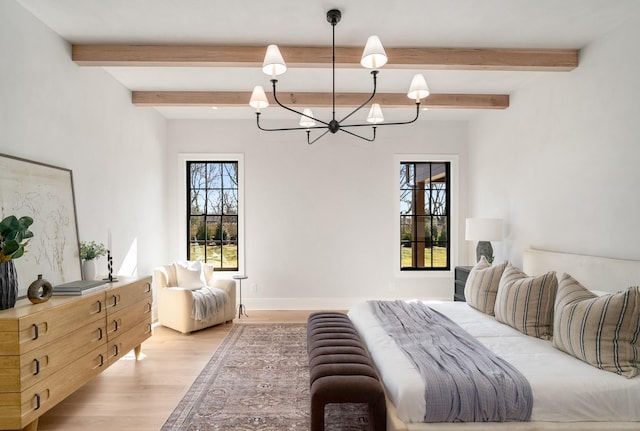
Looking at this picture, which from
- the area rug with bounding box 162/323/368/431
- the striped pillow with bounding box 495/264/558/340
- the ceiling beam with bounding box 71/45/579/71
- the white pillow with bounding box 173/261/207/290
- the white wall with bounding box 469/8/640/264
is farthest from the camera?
the white pillow with bounding box 173/261/207/290

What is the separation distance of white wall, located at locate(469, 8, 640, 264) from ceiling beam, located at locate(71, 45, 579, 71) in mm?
647

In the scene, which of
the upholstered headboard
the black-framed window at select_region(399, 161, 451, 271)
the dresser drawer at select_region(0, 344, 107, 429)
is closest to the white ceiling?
the upholstered headboard

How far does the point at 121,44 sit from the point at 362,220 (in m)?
3.84

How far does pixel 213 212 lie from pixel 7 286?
12.0 feet

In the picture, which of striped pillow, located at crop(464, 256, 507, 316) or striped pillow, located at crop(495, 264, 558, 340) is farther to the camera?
striped pillow, located at crop(464, 256, 507, 316)

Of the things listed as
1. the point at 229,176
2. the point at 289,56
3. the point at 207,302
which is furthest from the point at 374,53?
the point at 229,176

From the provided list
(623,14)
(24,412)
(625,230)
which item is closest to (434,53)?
(623,14)

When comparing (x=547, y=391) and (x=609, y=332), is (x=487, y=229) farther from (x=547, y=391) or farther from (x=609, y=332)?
(x=547, y=391)

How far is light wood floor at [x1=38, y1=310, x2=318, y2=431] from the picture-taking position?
2551 millimetres

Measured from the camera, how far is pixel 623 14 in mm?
2879

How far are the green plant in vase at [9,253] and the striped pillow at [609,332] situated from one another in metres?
3.46

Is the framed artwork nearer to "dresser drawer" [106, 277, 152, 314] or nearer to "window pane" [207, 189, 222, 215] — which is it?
"dresser drawer" [106, 277, 152, 314]

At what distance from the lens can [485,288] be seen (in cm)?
351

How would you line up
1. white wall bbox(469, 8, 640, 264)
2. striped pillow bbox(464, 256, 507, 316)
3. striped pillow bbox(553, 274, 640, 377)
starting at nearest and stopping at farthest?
1. striped pillow bbox(553, 274, 640, 377)
2. white wall bbox(469, 8, 640, 264)
3. striped pillow bbox(464, 256, 507, 316)
